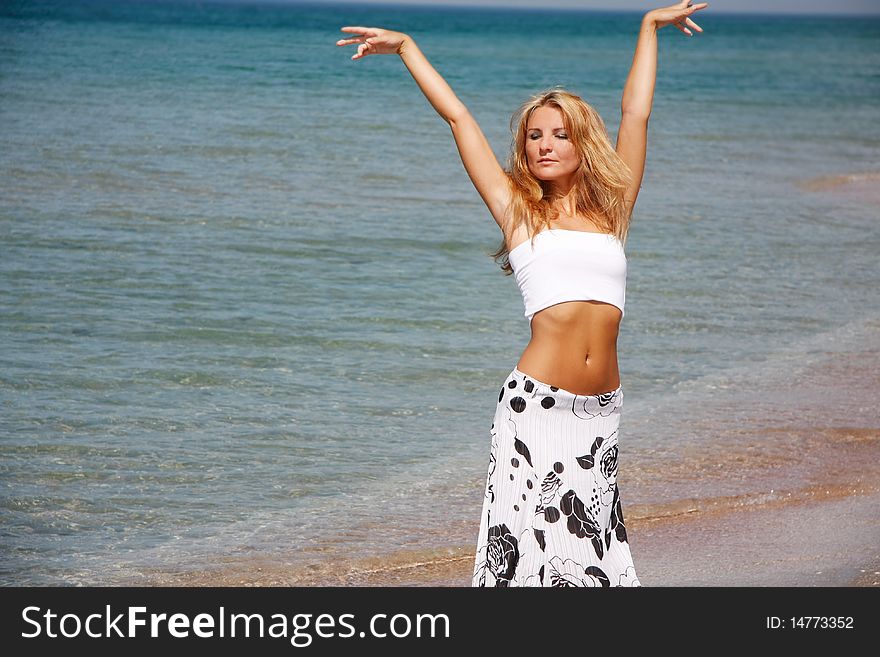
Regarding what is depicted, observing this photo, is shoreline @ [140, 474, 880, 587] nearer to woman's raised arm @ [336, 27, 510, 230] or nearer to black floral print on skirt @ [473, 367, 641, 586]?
black floral print on skirt @ [473, 367, 641, 586]

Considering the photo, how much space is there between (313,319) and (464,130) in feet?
17.5

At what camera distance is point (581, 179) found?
3859 mm

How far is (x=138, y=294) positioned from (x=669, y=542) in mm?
5514

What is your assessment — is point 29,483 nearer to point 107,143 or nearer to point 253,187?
point 253,187

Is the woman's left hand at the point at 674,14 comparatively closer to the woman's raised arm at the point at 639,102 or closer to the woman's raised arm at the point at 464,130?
the woman's raised arm at the point at 639,102

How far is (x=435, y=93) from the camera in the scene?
3.91m

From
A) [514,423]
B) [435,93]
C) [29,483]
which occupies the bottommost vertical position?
[29,483]

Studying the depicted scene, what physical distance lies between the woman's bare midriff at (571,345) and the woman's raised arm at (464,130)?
1.17ft

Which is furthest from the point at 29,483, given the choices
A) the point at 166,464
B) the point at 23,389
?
the point at 23,389

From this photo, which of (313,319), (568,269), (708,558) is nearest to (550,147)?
(568,269)

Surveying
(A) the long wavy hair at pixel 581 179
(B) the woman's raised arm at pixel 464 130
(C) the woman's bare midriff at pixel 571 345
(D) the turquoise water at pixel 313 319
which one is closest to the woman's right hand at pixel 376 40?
(B) the woman's raised arm at pixel 464 130

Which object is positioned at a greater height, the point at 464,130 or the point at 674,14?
the point at 674,14

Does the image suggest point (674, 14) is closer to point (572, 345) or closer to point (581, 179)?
point (581, 179)

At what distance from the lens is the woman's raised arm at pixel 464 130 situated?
3.85 meters
